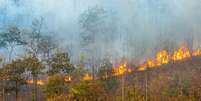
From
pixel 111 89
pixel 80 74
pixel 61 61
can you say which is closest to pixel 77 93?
pixel 61 61

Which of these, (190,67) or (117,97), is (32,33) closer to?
(117,97)

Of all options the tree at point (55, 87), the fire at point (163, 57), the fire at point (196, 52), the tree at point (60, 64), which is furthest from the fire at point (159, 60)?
the tree at point (55, 87)

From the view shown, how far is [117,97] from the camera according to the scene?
70.6 m

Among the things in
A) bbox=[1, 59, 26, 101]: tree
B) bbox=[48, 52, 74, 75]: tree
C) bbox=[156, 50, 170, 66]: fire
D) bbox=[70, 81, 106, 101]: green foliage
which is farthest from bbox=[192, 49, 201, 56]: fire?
bbox=[70, 81, 106, 101]: green foliage

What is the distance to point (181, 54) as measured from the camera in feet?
509

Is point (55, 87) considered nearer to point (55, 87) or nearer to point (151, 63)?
point (55, 87)

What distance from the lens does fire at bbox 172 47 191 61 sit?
14750cm

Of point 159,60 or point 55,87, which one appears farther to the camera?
point 159,60

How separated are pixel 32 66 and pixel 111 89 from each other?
17324mm

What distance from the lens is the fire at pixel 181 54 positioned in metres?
148

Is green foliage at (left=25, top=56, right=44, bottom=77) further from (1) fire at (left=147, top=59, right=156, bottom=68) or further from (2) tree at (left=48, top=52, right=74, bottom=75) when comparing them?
(1) fire at (left=147, top=59, right=156, bottom=68)

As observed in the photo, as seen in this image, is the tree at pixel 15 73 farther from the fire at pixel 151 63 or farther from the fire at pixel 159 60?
the fire at pixel 151 63

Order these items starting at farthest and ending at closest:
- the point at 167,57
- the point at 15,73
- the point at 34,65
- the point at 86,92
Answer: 1. the point at 167,57
2. the point at 34,65
3. the point at 15,73
4. the point at 86,92

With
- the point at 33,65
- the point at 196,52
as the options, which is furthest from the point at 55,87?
the point at 196,52
